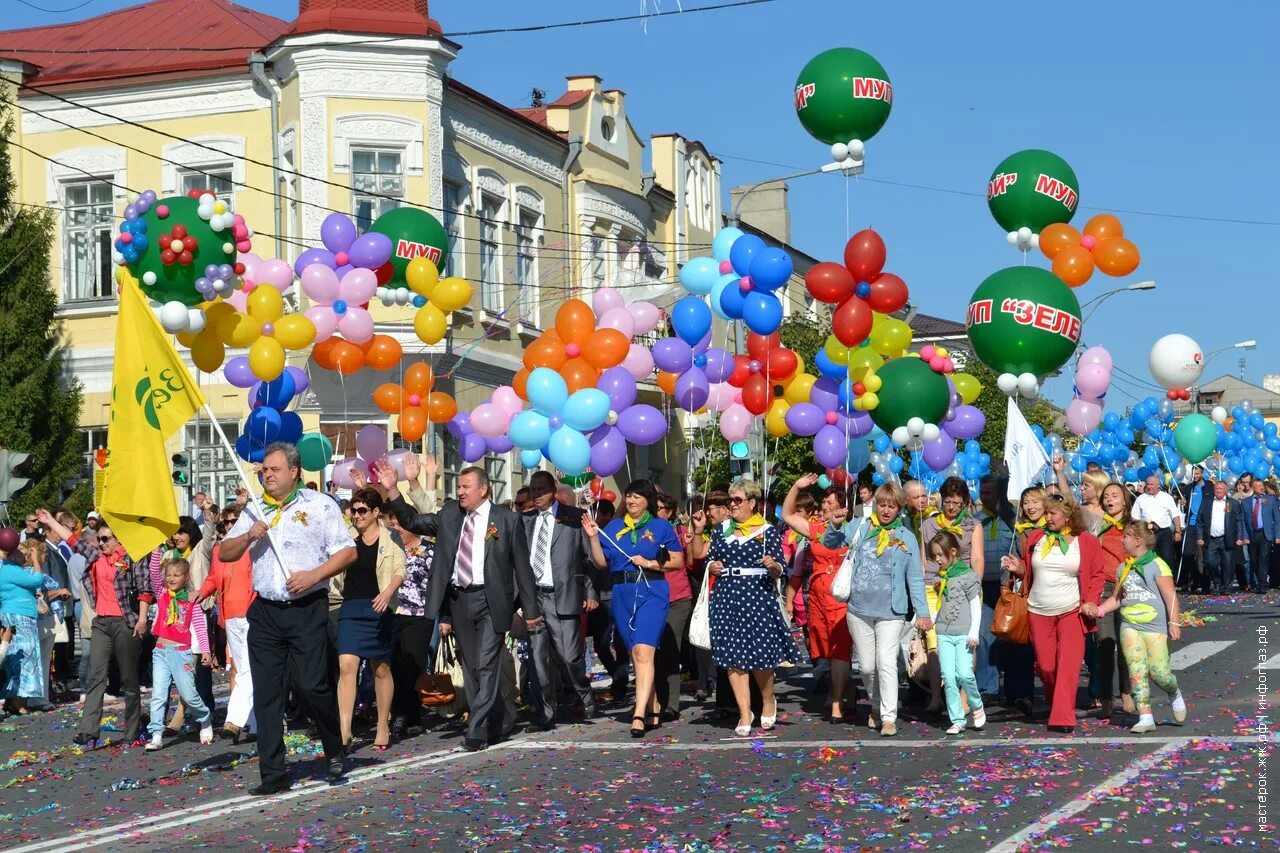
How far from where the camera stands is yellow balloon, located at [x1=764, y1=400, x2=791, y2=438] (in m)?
16.3

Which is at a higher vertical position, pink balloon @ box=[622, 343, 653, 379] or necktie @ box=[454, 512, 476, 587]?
pink balloon @ box=[622, 343, 653, 379]

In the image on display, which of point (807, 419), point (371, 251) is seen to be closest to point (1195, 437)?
point (807, 419)

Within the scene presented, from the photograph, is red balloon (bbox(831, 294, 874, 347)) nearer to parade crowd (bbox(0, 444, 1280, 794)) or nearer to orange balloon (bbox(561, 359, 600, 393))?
parade crowd (bbox(0, 444, 1280, 794))

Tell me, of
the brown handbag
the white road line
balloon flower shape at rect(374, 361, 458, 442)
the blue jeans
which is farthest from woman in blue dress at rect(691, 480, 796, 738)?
balloon flower shape at rect(374, 361, 458, 442)

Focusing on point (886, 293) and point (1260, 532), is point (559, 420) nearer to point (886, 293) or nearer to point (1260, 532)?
point (886, 293)

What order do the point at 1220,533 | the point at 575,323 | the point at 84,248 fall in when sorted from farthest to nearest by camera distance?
the point at 84,248, the point at 1220,533, the point at 575,323

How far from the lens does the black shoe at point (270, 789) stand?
33.6ft

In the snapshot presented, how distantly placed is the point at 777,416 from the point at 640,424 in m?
1.61

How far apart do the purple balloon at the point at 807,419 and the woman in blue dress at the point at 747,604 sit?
2.62 m

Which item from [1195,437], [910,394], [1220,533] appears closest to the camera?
[910,394]

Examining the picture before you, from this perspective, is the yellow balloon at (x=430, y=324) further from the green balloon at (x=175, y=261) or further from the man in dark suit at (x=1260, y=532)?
the man in dark suit at (x=1260, y=532)

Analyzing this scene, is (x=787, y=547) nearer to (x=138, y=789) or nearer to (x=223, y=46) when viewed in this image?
(x=138, y=789)

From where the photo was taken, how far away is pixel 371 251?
16.4 m

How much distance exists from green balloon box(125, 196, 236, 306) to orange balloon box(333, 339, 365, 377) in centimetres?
179
